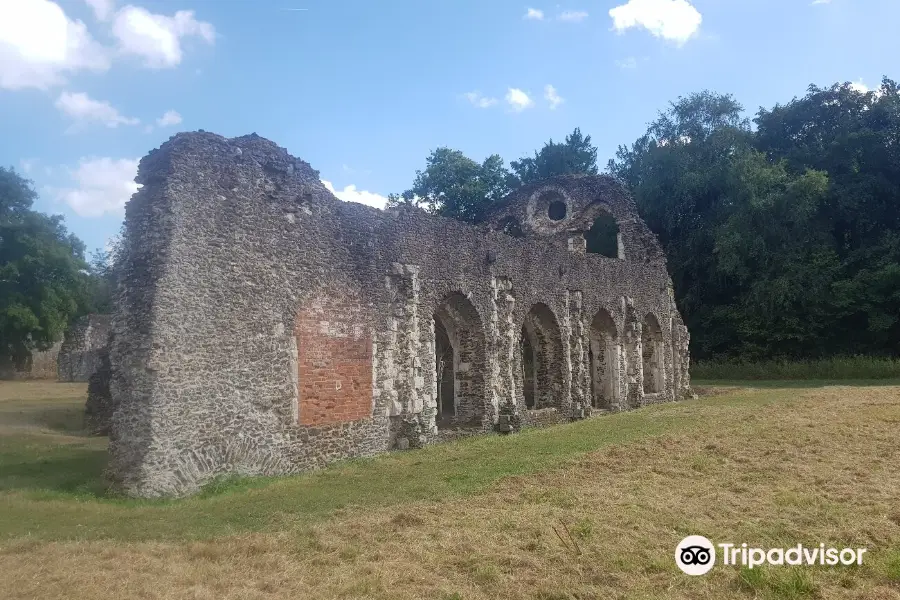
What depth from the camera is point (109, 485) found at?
29.1 feet

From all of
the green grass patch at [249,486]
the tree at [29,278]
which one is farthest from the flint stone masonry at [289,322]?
the tree at [29,278]

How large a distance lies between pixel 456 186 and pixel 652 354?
64.3 feet

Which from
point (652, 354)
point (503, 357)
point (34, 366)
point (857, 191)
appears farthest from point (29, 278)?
point (857, 191)

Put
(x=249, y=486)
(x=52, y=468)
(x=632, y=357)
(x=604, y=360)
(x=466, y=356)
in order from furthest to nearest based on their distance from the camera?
1. (x=632, y=357)
2. (x=604, y=360)
3. (x=466, y=356)
4. (x=52, y=468)
5. (x=249, y=486)

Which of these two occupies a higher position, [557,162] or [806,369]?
[557,162]

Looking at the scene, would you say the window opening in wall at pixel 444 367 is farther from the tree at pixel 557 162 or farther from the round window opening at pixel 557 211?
the tree at pixel 557 162

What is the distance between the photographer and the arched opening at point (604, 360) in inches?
806

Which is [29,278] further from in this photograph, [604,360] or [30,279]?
[604,360]

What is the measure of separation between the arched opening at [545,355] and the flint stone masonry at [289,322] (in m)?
0.06

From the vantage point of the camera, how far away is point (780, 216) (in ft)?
106

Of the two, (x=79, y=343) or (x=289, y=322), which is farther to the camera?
(x=79, y=343)

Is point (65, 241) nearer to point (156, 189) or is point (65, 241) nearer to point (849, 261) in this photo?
point (156, 189)

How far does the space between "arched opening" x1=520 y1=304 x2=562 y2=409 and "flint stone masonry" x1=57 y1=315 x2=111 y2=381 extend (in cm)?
2219

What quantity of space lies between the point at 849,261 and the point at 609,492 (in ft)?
94.5
